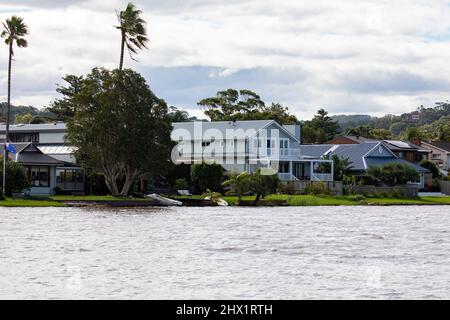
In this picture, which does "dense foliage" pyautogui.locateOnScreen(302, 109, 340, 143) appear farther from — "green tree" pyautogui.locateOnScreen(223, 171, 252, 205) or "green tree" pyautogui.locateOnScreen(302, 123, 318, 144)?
"green tree" pyautogui.locateOnScreen(223, 171, 252, 205)

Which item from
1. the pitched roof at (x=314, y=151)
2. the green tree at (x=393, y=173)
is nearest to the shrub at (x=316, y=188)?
the green tree at (x=393, y=173)

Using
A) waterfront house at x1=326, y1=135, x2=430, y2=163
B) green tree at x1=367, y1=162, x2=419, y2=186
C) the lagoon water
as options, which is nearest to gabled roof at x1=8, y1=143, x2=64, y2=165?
the lagoon water

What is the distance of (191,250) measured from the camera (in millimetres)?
35906

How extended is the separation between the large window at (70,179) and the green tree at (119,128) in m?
6.57

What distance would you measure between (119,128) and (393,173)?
32.8 m

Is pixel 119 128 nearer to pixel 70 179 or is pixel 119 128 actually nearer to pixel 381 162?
pixel 70 179

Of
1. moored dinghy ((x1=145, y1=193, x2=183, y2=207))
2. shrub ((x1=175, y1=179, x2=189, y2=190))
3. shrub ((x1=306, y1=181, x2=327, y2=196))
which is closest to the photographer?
moored dinghy ((x1=145, y1=193, x2=183, y2=207))

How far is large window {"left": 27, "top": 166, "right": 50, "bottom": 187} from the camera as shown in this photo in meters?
78.1

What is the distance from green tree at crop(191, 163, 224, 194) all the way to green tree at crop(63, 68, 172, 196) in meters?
7.74

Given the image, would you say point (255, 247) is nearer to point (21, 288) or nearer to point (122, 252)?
point (122, 252)

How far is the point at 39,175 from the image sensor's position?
7869cm
